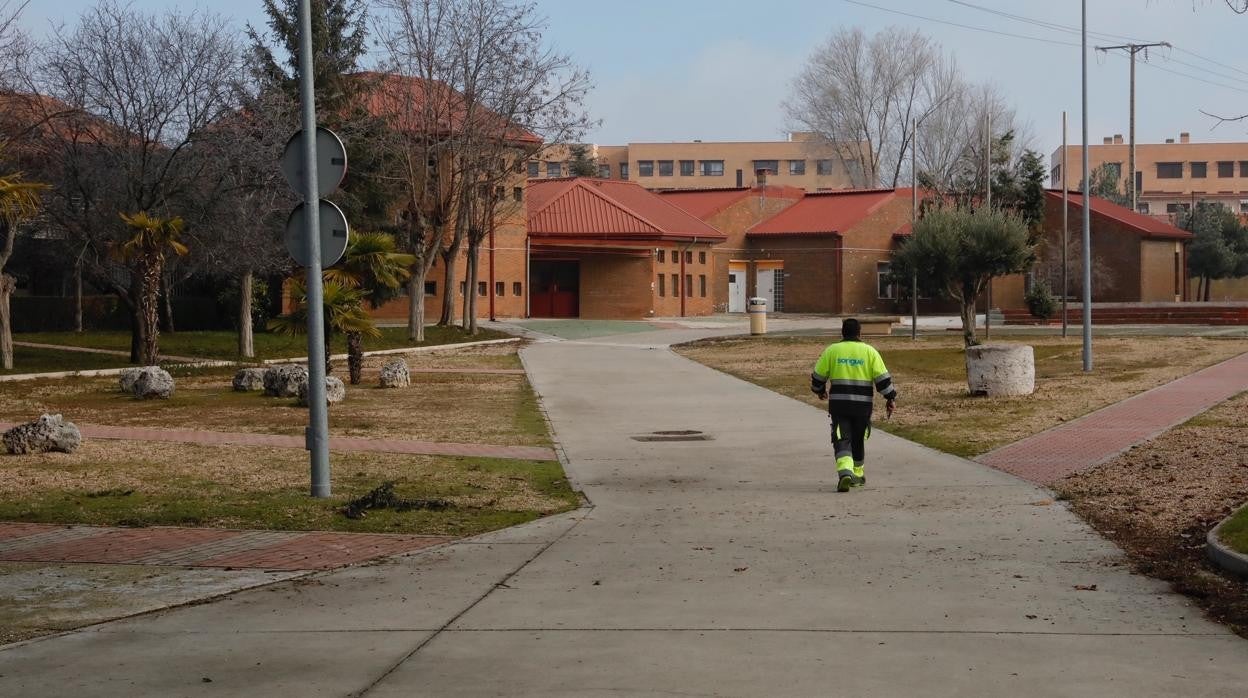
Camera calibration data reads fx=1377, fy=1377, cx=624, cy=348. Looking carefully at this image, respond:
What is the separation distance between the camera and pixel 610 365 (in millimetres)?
30734

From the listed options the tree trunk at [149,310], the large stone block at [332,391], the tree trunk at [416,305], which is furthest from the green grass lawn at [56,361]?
the tree trunk at [416,305]

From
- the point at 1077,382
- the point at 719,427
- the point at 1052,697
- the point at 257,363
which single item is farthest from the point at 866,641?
the point at 257,363

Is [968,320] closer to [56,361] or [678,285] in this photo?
[56,361]

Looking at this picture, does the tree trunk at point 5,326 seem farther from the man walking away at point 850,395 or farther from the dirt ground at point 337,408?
the man walking away at point 850,395

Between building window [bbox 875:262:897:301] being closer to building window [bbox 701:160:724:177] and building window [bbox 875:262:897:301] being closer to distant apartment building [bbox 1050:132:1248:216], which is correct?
distant apartment building [bbox 1050:132:1248:216]

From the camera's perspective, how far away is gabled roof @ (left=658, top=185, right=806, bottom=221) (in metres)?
66.7

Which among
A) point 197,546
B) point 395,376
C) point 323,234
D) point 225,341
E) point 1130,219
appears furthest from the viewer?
point 1130,219

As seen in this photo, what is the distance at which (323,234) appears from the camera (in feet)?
37.4

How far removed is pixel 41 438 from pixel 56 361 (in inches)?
687

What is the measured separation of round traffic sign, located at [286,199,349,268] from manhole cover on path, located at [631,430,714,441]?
6129 millimetres

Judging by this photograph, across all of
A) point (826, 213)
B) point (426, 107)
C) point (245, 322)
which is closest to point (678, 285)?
point (826, 213)

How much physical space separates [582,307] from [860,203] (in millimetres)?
17175

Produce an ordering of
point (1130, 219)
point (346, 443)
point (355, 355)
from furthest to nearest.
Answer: point (1130, 219) → point (355, 355) → point (346, 443)

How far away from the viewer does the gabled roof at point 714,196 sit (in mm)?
66688
